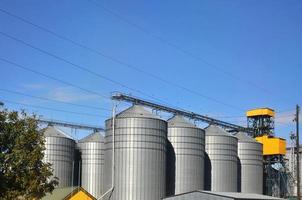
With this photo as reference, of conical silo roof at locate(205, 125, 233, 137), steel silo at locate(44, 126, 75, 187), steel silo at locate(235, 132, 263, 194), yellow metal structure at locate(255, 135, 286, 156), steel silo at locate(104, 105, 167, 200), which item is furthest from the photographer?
yellow metal structure at locate(255, 135, 286, 156)

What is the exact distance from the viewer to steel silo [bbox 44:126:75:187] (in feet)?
277

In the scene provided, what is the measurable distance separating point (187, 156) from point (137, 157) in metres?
11.2

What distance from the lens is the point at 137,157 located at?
230ft

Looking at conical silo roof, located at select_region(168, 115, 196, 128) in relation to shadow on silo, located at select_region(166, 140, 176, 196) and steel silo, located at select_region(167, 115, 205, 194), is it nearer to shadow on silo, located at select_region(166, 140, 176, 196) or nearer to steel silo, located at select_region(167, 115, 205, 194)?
steel silo, located at select_region(167, 115, 205, 194)

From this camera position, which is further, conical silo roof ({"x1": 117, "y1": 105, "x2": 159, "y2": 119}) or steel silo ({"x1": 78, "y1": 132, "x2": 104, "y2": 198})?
steel silo ({"x1": 78, "y1": 132, "x2": 104, "y2": 198})

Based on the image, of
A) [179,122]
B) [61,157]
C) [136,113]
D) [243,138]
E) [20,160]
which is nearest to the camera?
[20,160]

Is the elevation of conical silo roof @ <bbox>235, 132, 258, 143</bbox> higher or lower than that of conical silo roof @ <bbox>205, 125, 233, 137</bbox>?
lower

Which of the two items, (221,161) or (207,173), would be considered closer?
(207,173)

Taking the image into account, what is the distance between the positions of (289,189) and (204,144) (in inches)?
1465

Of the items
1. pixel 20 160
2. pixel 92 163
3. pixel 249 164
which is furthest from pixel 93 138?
pixel 20 160

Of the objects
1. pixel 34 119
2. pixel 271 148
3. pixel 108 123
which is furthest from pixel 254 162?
pixel 34 119

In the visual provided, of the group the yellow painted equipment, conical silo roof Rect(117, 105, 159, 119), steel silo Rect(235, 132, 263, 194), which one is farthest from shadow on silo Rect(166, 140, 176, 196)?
steel silo Rect(235, 132, 263, 194)

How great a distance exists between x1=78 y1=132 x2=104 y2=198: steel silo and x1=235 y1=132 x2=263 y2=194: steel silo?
24.3 meters

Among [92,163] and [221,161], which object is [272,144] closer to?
[221,161]
